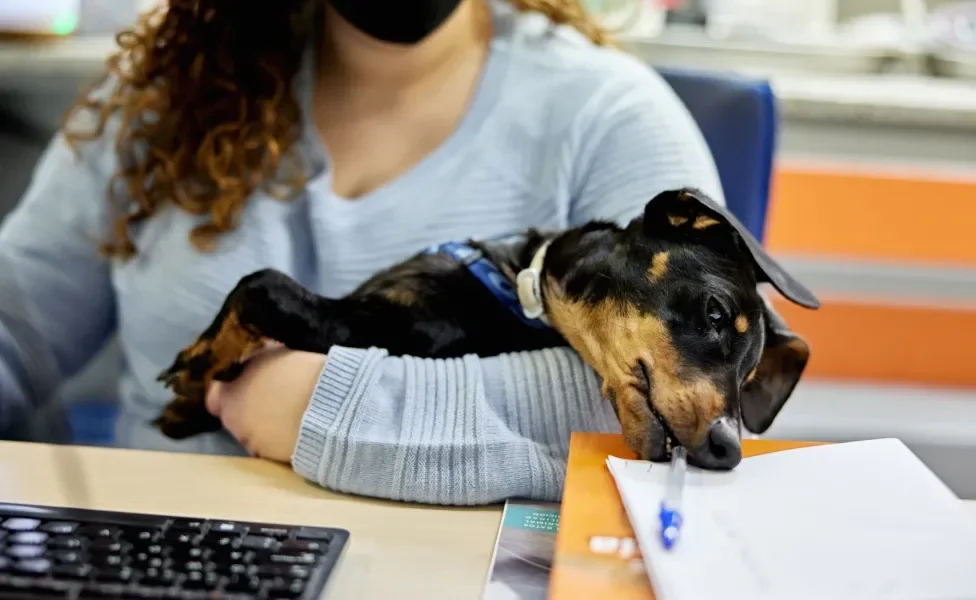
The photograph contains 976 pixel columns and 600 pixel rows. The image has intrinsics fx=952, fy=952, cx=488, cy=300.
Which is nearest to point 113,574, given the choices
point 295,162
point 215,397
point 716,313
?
point 215,397

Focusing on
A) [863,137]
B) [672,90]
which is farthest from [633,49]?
[672,90]

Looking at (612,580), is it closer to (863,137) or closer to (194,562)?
(194,562)

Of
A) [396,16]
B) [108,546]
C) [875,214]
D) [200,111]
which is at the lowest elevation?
[875,214]

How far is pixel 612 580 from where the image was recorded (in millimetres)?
653

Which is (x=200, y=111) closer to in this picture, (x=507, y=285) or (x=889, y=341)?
(x=507, y=285)

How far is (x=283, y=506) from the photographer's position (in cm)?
84

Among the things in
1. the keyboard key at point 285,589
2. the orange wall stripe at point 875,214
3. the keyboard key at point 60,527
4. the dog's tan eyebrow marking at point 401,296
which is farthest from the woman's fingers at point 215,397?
Answer: the orange wall stripe at point 875,214

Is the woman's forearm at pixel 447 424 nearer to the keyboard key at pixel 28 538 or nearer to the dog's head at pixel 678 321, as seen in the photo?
the dog's head at pixel 678 321

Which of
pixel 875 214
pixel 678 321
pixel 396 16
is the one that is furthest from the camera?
pixel 875 214

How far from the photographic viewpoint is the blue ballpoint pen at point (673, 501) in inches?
26.7

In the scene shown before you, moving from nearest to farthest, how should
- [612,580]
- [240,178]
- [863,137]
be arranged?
[612,580]
[240,178]
[863,137]

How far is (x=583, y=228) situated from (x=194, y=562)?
572 mm

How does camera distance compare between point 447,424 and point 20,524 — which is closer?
point 20,524

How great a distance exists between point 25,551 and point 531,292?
570 millimetres
